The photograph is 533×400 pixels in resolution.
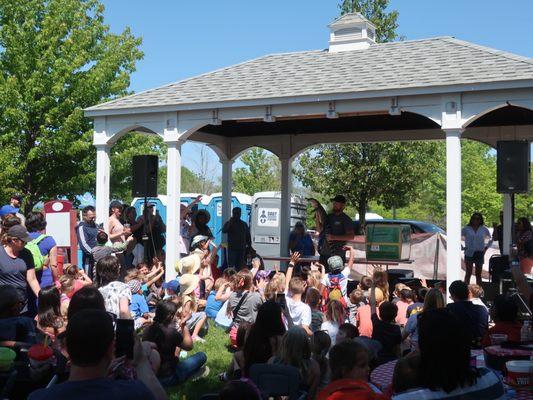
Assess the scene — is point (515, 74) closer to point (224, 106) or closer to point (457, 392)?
point (224, 106)

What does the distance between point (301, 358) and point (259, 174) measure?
46.4 meters

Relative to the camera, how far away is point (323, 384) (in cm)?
540

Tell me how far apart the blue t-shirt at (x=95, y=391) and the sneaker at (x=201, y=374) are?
458 centimetres

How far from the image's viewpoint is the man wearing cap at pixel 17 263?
22.2ft

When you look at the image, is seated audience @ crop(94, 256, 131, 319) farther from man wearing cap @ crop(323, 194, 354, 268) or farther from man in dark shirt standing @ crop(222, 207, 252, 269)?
man in dark shirt standing @ crop(222, 207, 252, 269)

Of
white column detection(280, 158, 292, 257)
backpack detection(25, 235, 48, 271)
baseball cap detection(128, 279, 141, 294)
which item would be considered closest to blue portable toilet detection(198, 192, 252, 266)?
white column detection(280, 158, 292, 257)

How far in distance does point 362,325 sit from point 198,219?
6332mm

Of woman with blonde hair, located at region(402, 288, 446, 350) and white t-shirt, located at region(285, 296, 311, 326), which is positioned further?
white t-shirt, located at region(285, 296, 311, 326)

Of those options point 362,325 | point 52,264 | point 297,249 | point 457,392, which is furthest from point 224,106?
point 457,392

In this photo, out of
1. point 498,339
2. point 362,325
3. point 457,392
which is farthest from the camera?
point 362,325

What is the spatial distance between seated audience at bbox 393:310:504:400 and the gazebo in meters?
7.76

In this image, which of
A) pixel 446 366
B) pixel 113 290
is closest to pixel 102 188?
pixel 113 290

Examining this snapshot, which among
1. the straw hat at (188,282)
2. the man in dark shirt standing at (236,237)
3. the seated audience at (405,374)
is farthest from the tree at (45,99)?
the seated audience at (405,374)

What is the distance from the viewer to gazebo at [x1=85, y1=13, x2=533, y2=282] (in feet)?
36.4
